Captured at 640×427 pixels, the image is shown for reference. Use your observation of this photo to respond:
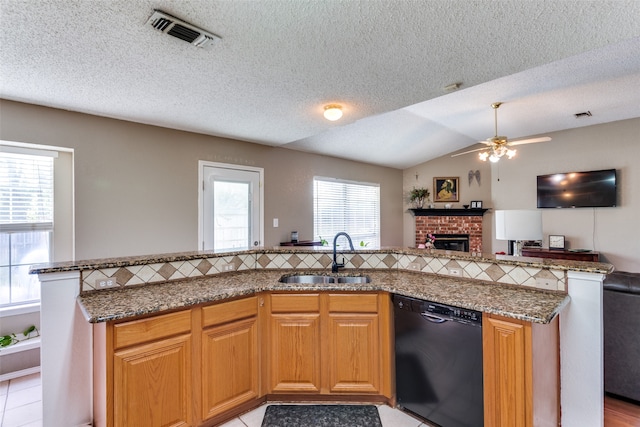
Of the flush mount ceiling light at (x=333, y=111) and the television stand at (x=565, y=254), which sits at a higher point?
the flush mount ceiling light at (x=333, y=111)

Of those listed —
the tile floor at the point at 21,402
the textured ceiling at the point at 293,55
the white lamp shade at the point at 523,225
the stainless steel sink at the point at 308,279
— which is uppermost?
the textured ceiling at the point at 293,55

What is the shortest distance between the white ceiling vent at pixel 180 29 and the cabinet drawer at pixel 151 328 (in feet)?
5.24

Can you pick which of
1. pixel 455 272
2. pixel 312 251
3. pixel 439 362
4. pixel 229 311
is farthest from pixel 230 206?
pixel 439 362

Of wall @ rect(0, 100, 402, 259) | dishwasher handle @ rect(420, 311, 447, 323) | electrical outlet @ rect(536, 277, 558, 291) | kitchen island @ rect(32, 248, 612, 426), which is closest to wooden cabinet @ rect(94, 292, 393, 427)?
kitchen island @ rect(32, 248, 612, 426)

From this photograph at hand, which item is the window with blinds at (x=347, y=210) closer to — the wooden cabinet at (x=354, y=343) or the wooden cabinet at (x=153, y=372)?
the wooden cabinet at (x=354, y=343)

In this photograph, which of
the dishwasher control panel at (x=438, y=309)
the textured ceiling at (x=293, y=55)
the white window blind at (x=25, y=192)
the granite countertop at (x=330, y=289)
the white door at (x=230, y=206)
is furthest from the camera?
the white door at (x=230, y=206)

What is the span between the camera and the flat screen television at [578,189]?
512 centimetres

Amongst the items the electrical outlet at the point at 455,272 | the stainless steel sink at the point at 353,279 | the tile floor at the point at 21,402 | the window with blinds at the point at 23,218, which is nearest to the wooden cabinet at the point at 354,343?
the stainless steel sink at the point at 353,279

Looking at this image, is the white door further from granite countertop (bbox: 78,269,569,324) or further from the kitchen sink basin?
granite countertop (bbox: 78,269,569,324)

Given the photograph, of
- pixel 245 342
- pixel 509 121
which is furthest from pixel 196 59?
pixel 509 121

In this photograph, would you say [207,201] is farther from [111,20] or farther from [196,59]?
[111,20]

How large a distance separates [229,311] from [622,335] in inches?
110

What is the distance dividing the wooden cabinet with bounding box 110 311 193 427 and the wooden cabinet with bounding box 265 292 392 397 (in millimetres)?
604

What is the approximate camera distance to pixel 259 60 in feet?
6.81
